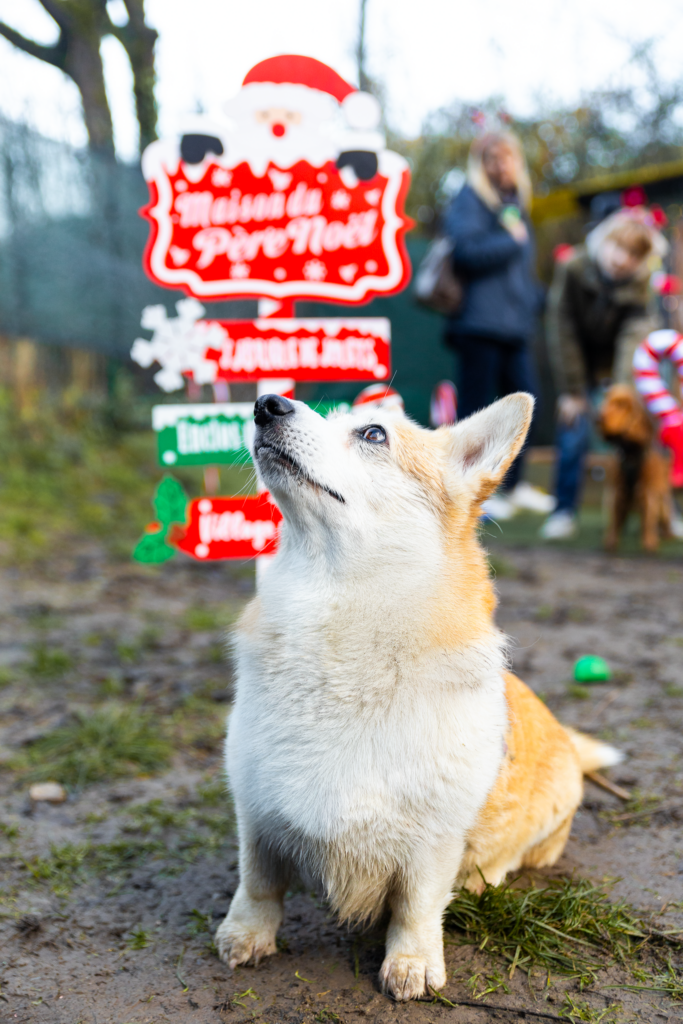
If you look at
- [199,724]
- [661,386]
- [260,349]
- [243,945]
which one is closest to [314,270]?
[260,349]

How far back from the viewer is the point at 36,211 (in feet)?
26.3

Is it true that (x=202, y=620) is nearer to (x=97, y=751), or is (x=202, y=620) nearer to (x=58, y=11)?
(x=97, y=751)


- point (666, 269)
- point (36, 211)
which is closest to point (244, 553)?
point (36, 211)

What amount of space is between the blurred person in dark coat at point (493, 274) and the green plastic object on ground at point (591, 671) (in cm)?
263

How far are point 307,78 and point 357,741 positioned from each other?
2.78 meters

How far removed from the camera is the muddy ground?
71.4 inches

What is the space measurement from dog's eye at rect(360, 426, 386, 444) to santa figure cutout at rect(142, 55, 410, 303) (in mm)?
1552

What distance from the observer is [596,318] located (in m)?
6.47

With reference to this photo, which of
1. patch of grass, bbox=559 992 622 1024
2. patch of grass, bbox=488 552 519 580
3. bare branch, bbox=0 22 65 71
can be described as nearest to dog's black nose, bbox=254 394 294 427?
patch of grass, bbox=559 992 622 1024

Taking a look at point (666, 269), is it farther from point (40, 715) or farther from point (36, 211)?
point (40, 715)

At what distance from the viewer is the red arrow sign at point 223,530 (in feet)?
10.8

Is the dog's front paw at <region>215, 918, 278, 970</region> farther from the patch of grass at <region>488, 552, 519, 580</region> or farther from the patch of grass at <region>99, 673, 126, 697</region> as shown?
the patch of grass at <region>488, 552, 519, 580</region>

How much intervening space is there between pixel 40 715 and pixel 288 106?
109 inches

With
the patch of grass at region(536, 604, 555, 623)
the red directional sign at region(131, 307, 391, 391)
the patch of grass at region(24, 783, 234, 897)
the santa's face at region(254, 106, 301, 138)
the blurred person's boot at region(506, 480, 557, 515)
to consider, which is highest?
the santa's face at region(254, 106, 301, 138)
